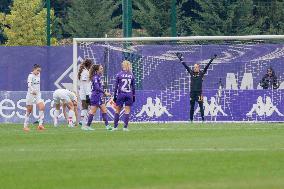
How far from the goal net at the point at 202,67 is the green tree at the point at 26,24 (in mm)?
26515

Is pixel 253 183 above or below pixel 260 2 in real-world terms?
below

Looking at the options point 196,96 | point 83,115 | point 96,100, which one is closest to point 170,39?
point 196,96

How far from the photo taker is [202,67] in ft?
129

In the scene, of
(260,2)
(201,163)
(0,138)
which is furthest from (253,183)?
(260,2)

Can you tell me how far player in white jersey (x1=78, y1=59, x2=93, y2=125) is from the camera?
34.2m

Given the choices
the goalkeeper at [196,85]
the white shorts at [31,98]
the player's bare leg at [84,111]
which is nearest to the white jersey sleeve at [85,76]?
the player's bare leg at [84,111]

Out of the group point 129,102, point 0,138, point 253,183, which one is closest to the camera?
point 253,183

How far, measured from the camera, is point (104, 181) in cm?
1568

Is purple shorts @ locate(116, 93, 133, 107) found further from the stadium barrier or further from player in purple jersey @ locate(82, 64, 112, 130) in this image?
the stadium barrier

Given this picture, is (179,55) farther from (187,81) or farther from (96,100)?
(96,100)

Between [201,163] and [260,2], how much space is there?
158 ft

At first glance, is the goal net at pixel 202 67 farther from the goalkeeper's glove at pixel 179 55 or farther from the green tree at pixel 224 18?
the green tree at pixel 224 18

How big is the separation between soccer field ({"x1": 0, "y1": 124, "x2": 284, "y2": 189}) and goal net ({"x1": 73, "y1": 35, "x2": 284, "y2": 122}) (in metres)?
8.62

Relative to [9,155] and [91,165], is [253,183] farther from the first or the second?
[9,155]
